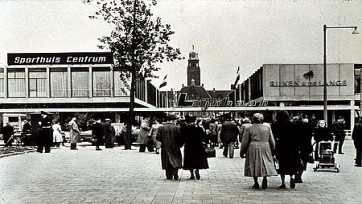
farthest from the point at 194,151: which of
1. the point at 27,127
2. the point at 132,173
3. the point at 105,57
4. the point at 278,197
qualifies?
the point at 105,57

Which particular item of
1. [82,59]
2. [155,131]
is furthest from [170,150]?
[82,59]

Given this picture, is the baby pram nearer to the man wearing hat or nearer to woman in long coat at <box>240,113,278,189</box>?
woman in long coat at <box>240,113,278,189</box>

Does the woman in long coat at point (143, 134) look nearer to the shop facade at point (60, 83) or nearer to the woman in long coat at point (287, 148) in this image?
the woman in long coat at point (287, 148)

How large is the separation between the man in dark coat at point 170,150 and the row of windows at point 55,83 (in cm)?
6098

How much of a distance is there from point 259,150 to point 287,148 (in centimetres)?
77

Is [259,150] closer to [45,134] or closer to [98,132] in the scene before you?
[45,134]

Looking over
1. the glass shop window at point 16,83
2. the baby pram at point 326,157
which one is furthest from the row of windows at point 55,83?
the baby pram at point 326,157

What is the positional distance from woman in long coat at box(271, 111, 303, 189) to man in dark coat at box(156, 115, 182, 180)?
109 inches

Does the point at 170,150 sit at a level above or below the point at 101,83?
below

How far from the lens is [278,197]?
10.9 m

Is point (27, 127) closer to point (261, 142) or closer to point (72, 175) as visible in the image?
point (72, 175)

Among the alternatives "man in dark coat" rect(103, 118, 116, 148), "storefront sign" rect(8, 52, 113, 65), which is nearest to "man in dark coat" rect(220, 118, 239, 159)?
"man in dark coat" rect(103, 118, 116, 148)

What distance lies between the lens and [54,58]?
76.2m

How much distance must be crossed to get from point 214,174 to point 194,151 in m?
2.00
